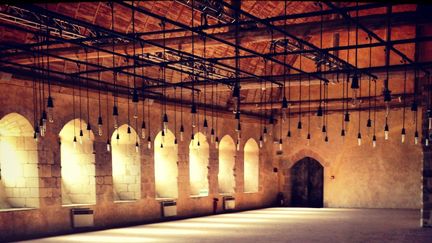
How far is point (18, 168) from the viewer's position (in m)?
12.3

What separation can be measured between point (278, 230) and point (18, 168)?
7208 mm

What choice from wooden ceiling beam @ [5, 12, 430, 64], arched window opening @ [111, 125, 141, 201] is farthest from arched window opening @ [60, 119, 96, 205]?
wooden ceiling beam @ [5, 12, 430, 64]

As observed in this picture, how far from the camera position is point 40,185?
12.2 meters

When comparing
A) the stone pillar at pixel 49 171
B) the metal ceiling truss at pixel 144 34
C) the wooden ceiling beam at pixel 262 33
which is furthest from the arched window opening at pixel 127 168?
the wooden ceiling beam at pixel 262 33

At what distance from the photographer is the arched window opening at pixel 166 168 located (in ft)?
55.5

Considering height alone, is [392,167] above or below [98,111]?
below

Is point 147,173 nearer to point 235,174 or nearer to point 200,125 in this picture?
point 200,125

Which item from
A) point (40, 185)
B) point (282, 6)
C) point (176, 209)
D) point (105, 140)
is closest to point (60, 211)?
point (40, 185)

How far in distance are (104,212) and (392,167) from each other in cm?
1214

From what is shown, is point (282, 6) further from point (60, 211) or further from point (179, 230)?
point (60, 211)

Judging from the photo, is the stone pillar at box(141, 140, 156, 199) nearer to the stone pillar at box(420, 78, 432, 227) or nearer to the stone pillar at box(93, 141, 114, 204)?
the stone pillar at box(93, 141, 114, 204)

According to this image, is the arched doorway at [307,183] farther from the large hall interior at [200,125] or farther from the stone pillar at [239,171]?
the stone pillar at [239,171]

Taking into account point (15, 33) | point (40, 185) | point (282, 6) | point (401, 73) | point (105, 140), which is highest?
point (282, 6)

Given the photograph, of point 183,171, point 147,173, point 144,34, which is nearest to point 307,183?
point 183,171
